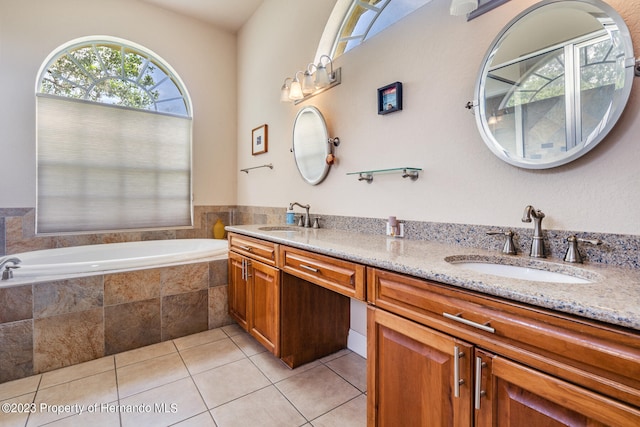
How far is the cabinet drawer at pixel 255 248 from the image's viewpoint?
1.78m

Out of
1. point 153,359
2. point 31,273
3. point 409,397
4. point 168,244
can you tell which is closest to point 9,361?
point 31,273

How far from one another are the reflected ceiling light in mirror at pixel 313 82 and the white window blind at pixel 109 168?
1638 millimetres

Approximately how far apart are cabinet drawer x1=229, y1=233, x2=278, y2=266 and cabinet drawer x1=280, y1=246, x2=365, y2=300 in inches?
4.4

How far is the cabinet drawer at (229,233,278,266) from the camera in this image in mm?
1782

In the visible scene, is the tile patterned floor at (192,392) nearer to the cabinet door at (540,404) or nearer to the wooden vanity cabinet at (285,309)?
the wooden vanity cabinet at (285,309)

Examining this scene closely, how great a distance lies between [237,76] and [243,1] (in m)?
0.82

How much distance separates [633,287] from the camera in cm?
74

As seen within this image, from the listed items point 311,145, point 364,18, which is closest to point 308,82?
point 311,145

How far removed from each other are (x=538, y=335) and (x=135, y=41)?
397 centimetres

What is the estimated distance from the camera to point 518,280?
79cm

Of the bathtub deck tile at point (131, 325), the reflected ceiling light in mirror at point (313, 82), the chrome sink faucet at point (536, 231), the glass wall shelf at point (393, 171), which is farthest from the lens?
the reflected ceiling light in mirror at point (313, 82)

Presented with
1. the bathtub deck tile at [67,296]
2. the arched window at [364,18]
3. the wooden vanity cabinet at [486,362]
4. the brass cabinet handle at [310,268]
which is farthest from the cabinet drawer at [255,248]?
the arched window at [364,18]

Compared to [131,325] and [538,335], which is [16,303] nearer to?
[131,325]

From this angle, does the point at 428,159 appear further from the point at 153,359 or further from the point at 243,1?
the point at 243,1
